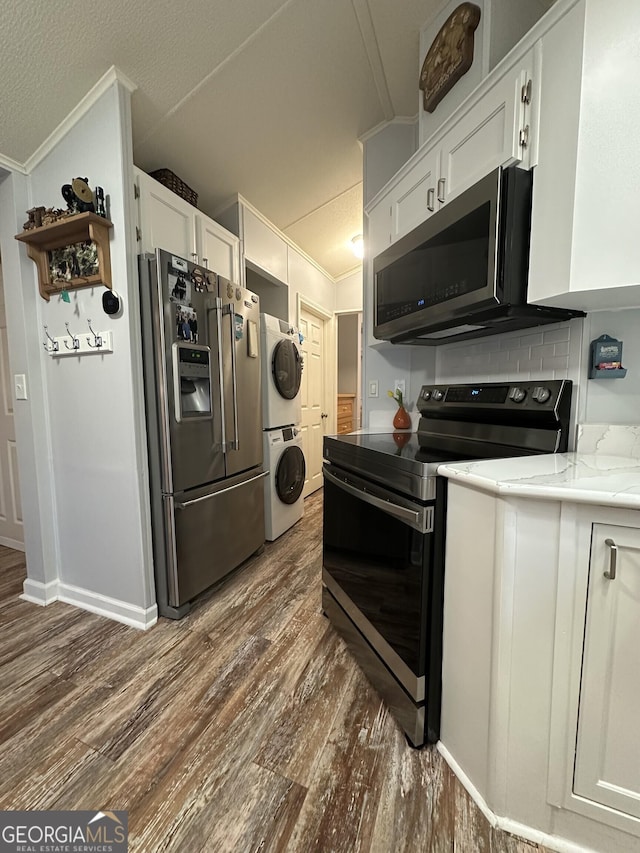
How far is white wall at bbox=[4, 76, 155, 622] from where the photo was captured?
1681mm

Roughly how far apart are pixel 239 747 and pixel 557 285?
1781 mm

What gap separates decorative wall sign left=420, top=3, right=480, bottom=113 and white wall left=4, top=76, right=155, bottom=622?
1424 mm

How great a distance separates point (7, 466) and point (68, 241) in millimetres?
1902

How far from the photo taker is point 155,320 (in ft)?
5.71

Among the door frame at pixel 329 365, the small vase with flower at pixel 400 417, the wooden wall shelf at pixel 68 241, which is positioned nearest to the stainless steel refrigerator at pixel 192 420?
the wooden wall shelf at pixel 68 241

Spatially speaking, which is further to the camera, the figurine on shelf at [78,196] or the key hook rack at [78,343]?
the key hook rack at [78,343]

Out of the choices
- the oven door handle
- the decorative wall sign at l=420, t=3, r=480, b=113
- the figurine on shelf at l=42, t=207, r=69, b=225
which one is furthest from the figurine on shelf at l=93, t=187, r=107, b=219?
the oven door handle

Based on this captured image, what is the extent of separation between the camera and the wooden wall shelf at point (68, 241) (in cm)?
162

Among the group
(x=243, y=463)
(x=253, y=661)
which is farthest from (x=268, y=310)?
(x=253, y=661)

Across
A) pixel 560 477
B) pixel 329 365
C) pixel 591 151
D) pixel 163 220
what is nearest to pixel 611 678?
pixel 560 477

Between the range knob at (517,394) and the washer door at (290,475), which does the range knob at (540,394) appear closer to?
the range knob at (517,394)

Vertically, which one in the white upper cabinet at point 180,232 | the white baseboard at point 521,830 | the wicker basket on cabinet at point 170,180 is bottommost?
the white baseboard at point 521,830

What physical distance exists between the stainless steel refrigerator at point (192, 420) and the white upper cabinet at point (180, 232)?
1.04 feet

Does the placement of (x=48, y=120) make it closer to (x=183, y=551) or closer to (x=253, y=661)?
(x=183, y=551)
